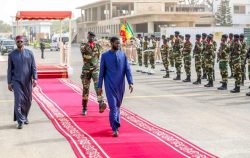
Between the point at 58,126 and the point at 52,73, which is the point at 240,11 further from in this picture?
the point at 58,126

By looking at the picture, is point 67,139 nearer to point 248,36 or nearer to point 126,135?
point 126,135

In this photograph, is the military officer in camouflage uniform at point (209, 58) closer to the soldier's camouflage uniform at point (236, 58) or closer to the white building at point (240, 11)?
the soldier's camouflage uniform at point (236, 58)

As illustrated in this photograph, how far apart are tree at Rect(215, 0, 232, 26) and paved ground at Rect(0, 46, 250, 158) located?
→ 55180 mm

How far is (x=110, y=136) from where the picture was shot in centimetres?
914

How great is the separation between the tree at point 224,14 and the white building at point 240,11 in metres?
1.47

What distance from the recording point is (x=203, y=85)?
18844 millimetres

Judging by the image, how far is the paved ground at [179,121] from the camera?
827cm

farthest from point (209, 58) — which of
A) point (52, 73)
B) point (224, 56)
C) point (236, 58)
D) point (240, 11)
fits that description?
point (240, 11)

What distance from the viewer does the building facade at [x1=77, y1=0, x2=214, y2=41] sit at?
214 feet

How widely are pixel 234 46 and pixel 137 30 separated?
2282 inches

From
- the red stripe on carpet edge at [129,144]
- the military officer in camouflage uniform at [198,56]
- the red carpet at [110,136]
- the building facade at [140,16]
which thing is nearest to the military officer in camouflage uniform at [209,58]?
the military officer in camouflage uniform at [198,56]

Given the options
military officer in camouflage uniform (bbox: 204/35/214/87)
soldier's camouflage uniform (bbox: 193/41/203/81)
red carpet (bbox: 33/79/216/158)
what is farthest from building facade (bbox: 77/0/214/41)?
red carpet (bbox: 33/79/216/158)

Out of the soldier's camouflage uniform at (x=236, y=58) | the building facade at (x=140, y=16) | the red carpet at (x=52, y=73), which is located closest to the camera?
the soldier's camouflage uniform at (x=236, y=58)

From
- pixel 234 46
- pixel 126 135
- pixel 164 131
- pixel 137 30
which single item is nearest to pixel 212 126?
pixel 164 131
